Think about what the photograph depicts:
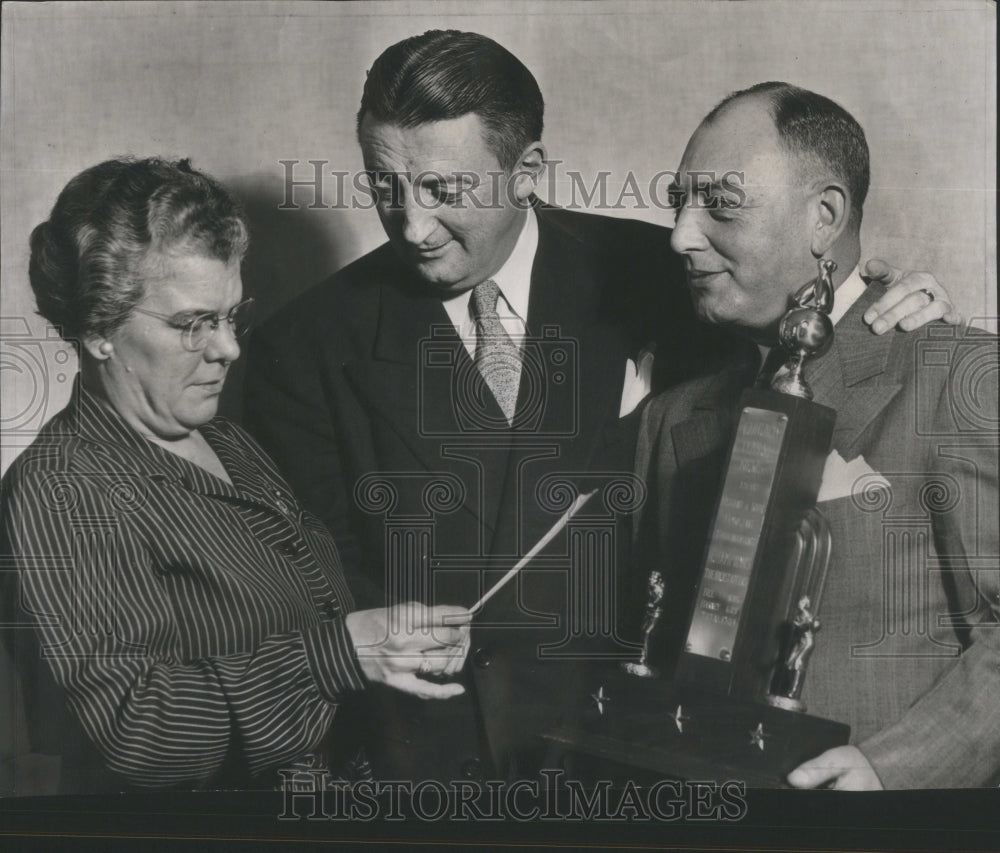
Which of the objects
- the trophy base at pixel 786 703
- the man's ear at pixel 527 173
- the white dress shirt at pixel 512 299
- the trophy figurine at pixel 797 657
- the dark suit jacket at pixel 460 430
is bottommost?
the trophy base at pixel 786 703

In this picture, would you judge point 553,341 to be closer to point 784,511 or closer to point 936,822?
point 784,511

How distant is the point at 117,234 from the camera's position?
2889mm

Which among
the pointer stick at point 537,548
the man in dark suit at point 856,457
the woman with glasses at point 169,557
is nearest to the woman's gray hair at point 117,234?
the woman with glasses at point 169,557

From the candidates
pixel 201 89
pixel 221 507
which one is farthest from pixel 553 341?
pixel 201 89

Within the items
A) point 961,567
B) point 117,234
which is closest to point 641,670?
point 961,567

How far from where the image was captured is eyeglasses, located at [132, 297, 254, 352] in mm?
2883

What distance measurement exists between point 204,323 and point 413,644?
0.85m

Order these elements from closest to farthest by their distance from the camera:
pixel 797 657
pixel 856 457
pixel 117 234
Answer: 1. pixel 797 657
2. pixel 856 457
3. pixel 117 234

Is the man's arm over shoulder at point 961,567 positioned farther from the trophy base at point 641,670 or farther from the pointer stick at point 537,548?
the pointer stick at point 537,548

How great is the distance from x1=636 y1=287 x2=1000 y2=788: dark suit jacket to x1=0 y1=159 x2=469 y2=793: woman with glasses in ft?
2.07

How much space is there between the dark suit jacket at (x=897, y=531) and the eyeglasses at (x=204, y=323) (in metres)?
0.94

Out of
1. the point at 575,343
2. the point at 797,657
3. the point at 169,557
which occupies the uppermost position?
the point at 575,343

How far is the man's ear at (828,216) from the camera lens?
9.29 feet

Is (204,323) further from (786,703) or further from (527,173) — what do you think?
(786,703)
